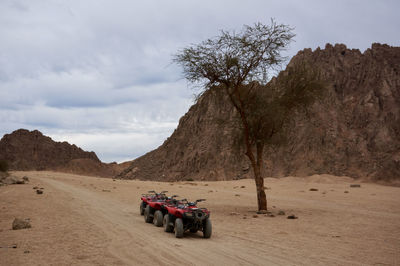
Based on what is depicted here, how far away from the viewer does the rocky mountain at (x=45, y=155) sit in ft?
447

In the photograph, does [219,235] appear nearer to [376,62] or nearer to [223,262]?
[223,262]

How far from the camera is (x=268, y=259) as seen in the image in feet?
26.5

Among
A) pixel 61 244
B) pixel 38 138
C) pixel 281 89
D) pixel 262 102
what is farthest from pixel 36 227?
pixel 38 138

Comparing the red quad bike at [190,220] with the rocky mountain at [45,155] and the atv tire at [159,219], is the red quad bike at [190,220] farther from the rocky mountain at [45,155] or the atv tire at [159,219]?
the rocky mountain at [45,155]

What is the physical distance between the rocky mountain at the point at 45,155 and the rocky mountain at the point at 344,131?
257 feet

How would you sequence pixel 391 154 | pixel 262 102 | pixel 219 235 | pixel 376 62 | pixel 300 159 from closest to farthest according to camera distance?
pixel 219 235 < pixel 262 102 < pixel 391 154 < pixel 300 159 < pixel 376 62

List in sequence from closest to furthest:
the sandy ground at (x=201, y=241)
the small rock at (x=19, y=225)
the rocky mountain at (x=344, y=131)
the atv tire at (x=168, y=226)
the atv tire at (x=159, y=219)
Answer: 1. the sandy ground at (x=201, y=241)
2. the small rock at (x=19, y=225)
3. the atv tire at (x=168, y=226)
4. the atv tire at (x=159, y=219)
5. the rocky mountain at (x=344, y=131)

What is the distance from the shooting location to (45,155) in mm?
141125

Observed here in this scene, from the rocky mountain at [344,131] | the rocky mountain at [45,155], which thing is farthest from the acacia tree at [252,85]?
the rocky mountain at [45,155]

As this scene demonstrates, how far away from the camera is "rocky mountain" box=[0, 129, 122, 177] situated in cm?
13612

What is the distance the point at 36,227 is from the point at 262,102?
12673mm

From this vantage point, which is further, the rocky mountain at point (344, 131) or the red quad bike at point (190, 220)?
the rocky mountain at point (344, 131)

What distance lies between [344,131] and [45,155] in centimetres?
11910

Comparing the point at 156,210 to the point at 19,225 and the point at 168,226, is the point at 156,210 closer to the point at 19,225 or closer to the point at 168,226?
the point at 168,226
